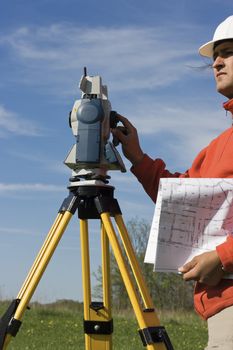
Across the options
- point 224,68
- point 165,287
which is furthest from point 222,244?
point 165,287

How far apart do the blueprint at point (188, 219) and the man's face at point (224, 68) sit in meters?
0.60

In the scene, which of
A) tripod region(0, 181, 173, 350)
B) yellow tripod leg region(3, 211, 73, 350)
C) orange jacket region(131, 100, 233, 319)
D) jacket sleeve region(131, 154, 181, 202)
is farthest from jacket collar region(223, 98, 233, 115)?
yellow tripod leg region(3, 211, 73, 350)

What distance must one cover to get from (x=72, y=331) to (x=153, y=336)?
28.5 ft

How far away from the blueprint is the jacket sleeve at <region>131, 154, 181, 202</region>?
869mm

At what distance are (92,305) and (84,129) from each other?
125 cm

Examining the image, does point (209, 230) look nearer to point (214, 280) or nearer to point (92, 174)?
point (214, 280)

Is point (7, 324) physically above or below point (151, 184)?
below

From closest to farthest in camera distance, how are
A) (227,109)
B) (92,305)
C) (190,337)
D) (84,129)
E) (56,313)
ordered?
(227,109), (84,129), (92,305), (190,337), (56,313)

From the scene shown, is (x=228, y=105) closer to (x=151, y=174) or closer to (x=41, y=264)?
(x=151, y=174)

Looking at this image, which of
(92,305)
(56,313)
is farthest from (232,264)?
(56,313)

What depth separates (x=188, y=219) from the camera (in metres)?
3.26

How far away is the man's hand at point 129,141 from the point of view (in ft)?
13.8

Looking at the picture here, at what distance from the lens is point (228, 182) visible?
3229 mm

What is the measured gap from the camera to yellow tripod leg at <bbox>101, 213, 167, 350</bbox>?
12.1ft
